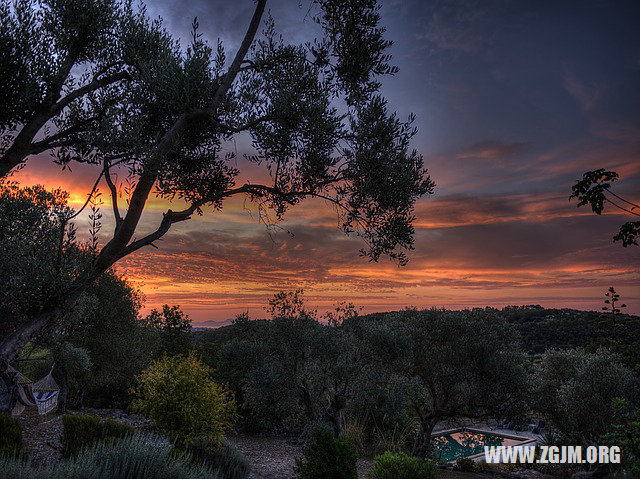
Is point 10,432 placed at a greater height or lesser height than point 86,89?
lesser

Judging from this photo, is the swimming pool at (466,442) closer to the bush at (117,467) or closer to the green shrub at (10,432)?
the green shrub at (10,432)

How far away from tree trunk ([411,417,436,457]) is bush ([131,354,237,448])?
31.8 feet

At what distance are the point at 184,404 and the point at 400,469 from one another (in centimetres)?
747

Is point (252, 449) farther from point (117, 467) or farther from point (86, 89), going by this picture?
point (86, 89)

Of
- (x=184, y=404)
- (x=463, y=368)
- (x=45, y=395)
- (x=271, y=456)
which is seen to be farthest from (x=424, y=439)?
(x=45, y=395)

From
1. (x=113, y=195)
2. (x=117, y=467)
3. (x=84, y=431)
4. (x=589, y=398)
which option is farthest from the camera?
(x=589, y=398)

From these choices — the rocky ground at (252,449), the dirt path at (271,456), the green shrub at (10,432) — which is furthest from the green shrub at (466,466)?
the green shrub at (10,432)

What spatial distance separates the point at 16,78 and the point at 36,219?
7242 mm

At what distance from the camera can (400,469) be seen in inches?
477

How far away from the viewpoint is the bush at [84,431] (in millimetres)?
12199

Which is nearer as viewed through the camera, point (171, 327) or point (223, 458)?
point (223, 458)

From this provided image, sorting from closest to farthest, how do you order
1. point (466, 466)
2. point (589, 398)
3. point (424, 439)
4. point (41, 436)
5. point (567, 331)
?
point (41, 436) → point (589, 398) → point (424, 439) → point (466, 466) → point (567, 331)

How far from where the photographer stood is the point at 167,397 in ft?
45.5

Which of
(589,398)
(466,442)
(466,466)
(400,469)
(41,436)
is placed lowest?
(466,442)
